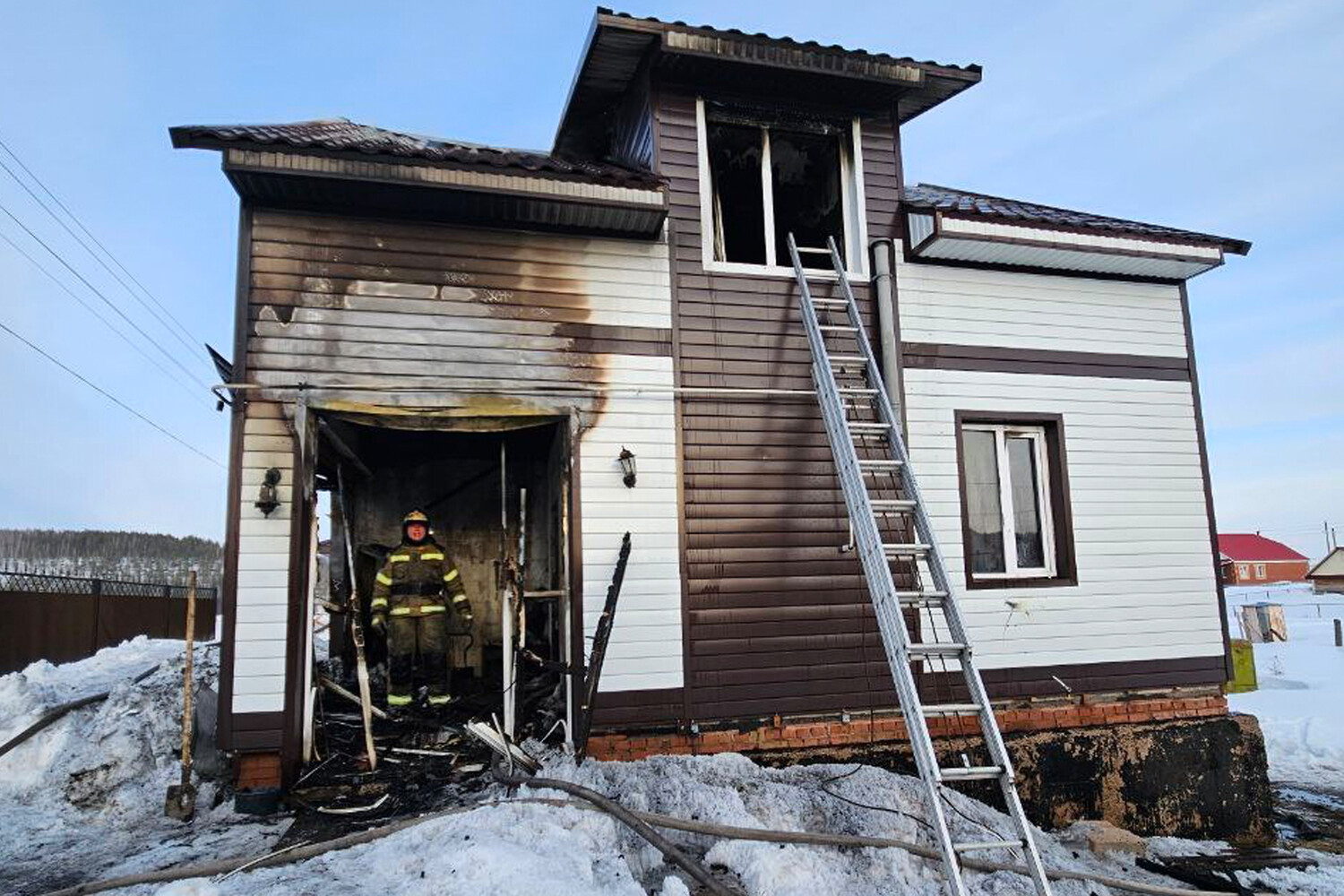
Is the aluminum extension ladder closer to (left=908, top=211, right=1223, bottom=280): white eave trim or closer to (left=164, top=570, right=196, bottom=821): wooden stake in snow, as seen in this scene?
(left=908, top=211, right=1223, bottom=280): white eave trim

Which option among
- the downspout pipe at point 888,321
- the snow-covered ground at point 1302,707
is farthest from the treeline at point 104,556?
the snow-covered ground at point 1302,707

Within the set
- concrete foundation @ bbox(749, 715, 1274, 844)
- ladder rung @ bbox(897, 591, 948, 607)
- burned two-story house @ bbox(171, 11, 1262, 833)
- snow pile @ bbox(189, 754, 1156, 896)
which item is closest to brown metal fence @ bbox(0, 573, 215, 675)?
burned two-story house @ bbox(171, 11, 1262, 833)

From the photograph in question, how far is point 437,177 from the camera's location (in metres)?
6.60

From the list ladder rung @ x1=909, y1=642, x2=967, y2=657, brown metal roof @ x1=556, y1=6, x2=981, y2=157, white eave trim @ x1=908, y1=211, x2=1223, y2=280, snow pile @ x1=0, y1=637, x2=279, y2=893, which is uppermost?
brown metal roof @ x1=556, y1=6, x2=981, y2=157

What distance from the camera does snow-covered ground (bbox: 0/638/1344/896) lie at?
468 centimetres

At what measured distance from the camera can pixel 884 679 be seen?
7508 millimetres

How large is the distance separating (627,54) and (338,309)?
146 inches

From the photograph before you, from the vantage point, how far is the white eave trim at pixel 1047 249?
7.91 meters

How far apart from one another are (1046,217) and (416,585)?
754 centimetres

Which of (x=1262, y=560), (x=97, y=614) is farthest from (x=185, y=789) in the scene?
(x=1262, y=560)

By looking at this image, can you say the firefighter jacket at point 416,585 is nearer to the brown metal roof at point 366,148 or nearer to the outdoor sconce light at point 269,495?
the outdoor sconce light at point 269,495

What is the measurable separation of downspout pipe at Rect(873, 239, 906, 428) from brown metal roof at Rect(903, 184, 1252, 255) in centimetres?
55

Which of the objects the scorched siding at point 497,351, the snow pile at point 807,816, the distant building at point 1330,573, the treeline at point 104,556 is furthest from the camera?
the distant building at point 1330,573

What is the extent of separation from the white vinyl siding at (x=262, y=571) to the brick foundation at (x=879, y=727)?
2.50 meters
